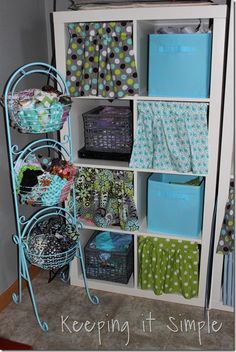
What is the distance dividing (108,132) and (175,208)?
0.57m

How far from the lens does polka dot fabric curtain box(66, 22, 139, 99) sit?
1968mm

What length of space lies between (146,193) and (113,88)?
0.71m

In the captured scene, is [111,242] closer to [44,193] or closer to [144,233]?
[144,233]

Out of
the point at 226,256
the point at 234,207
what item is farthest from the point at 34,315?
the point at 234,207

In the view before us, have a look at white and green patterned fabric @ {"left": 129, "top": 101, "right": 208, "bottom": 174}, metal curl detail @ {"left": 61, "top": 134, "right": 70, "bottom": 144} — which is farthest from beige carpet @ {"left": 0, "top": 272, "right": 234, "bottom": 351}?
metal curl detail @ {"left": 61, "top": 134, "right": 70, "bottom": 144}

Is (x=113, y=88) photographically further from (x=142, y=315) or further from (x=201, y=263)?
(x=142, y=315)

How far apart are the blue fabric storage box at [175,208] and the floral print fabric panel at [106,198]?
0.11 m

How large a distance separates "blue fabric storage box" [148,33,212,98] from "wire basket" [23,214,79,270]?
3.04ft

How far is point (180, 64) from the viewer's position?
6.40 ft

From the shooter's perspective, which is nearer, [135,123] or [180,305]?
[135,123]

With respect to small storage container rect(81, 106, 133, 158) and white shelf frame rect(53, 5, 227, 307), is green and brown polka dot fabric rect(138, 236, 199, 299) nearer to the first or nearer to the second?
white shelf frame rect(53, 5, 227, 307)

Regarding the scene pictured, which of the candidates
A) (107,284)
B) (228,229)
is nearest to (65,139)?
(107,284)

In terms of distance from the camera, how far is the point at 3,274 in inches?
89.7

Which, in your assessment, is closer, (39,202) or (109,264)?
(39,202)
